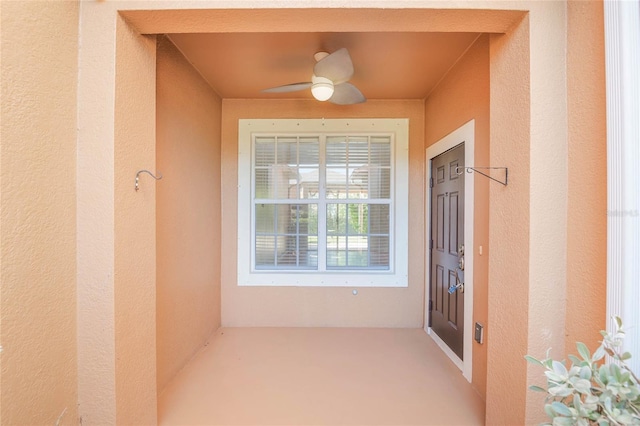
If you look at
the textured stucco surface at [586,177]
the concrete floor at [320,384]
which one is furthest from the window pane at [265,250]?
the textured stucco surface at [586,177]

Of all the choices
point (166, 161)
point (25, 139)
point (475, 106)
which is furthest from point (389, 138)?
point (25, 139)

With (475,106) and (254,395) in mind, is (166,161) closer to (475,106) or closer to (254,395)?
(254,395)

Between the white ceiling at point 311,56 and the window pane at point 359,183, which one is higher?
the white ceiling at point 311,56

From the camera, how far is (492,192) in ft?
5.34

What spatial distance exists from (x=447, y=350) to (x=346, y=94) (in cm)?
254

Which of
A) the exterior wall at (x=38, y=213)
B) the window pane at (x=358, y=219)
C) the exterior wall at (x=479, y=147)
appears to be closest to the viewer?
the exterior wall at (x=38, y=213)

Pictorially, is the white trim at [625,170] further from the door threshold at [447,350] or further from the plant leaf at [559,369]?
the door threshold at [447,350]

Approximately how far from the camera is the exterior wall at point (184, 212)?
213 cm

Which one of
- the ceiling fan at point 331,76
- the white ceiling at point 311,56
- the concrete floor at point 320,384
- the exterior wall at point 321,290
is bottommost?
the concrete floor at point 320,384

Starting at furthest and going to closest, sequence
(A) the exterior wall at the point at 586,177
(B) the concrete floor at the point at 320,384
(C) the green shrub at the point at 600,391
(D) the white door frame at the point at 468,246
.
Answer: (D) the white door frame at the point at 468,246 < (B) the concrete floor at the point at 320,384 < (A) the exterior wall at the point at 586,177 < (C) the green shrub at the point at 600,391

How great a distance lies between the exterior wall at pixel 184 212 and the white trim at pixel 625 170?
2193 millimetres

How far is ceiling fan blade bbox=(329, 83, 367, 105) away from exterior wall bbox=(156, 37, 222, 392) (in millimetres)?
1318

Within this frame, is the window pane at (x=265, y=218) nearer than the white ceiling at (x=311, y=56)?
No

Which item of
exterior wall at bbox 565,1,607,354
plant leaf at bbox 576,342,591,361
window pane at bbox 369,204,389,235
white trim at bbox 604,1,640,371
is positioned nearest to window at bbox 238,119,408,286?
window pane at bbox 369,204,389,235
